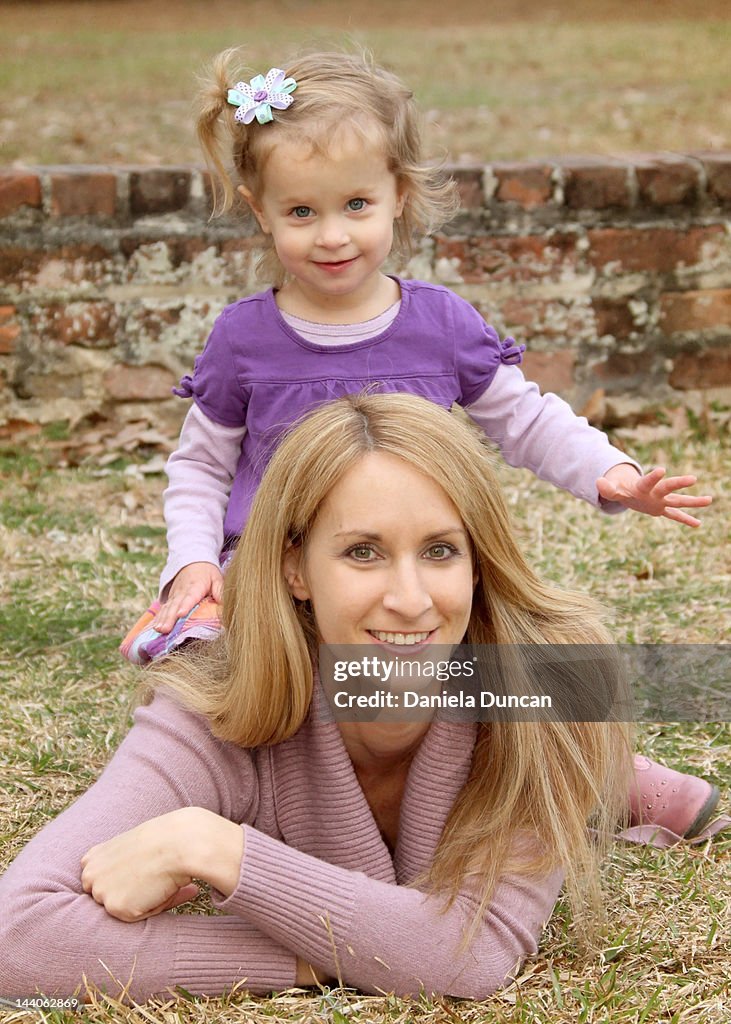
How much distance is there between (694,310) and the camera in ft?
14.6

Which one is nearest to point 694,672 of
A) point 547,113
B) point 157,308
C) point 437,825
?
point 437,825

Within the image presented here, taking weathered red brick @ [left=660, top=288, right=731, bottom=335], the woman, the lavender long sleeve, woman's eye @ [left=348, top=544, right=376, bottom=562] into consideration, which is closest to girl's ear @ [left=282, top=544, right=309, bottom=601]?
the woman

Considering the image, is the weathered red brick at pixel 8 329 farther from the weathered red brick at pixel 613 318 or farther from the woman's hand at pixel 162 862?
the woman's hand at pixel 162 862

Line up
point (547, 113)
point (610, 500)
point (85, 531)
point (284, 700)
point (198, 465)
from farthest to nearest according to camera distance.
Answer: point (547, 113)
point (85, 531)
point (198, 465)
point (610, 500)
point (284, 700)

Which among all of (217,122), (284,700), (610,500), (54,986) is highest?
(217,122)

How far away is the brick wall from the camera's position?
13.6 ft

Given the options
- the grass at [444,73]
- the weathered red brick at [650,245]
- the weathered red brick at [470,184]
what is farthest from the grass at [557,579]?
the grass at [444,73]

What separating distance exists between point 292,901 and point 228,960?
0.48 feet

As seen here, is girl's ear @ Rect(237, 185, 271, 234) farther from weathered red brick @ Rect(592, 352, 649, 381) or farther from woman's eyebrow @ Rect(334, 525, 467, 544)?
weathered red brick @ Rect(592, 352, 649, 381)

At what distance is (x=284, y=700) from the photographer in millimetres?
2045

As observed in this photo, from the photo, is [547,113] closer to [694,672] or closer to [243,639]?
[694,672]

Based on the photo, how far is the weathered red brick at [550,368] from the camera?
4.39 meters

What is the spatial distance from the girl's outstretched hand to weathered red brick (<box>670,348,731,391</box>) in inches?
87.3

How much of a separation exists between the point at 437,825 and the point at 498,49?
9.75m
